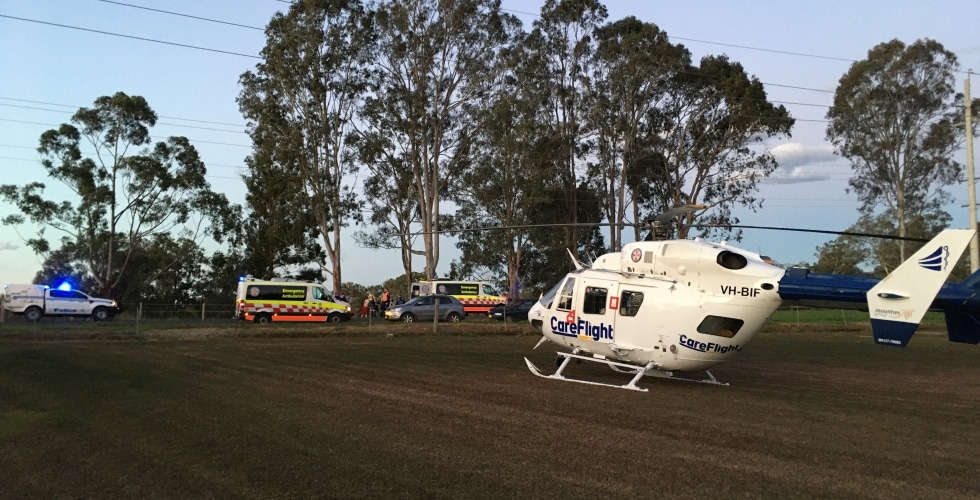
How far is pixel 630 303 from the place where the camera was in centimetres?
1329

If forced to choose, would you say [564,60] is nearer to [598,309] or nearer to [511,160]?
[511,160]

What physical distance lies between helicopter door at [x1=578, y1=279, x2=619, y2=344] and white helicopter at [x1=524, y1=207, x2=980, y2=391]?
0.02 m

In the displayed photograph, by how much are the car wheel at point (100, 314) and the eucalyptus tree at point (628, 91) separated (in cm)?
2849

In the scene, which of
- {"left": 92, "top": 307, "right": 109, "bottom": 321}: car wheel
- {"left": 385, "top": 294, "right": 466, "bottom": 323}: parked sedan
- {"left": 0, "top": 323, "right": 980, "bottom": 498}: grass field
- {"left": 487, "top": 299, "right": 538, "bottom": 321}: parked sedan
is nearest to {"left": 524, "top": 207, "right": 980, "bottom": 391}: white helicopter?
{"left": 0, "top": 323, "right": 980, "bottom": 498}: grass field

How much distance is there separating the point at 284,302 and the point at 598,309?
2234cm

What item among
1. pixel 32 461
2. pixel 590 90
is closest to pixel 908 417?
pixel 32 461

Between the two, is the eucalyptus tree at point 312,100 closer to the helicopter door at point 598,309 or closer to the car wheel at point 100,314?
the car wheel at point 100,314

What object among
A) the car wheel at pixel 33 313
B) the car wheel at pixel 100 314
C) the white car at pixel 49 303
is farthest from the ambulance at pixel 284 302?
the car wheel at pixel 33 313

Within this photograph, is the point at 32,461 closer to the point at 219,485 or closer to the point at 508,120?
the point at 219,485

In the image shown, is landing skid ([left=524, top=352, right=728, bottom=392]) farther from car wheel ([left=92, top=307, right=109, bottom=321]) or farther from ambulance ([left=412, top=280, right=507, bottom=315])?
car wheel ([left=92, top=307, right=109, bottom=321])

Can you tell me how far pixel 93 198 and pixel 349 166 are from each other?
1633 cm

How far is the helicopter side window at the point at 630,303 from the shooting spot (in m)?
13.2

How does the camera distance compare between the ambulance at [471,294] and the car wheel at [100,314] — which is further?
the ambulance at [471,294]

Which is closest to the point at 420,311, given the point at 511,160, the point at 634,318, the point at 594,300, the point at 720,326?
the point at 511,160
